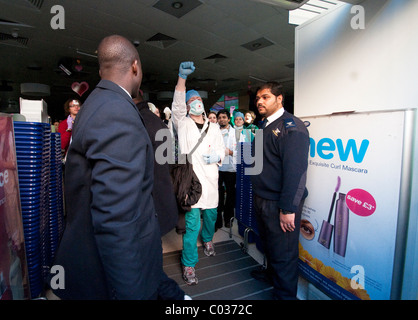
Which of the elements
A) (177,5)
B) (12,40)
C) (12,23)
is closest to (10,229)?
(177,5)

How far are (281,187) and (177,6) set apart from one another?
410 cm

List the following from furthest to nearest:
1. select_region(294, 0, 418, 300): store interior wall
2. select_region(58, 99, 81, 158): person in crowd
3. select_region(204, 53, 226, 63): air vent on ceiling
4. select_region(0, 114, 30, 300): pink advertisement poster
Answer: select_region(204, 53, 226, 63): air vent on ceiling < select_region(58, 99, 81, 158): person in crowd < select_region(294, 0, 418, 300): store interior wall < select_region(0, 114, 30, 300): pink advertisement poster

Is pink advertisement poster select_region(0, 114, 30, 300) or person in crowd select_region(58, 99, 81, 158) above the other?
person in crowd select_region(58, 99, 81, 158)

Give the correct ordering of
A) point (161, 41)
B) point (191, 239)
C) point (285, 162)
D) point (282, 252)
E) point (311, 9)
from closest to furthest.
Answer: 1. point (285, 162)
2. point (282, 252)
3. point (191, 239)
4. point (311, 9)
5. point (161, 41)

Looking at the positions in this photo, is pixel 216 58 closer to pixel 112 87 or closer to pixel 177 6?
pixel 177 6

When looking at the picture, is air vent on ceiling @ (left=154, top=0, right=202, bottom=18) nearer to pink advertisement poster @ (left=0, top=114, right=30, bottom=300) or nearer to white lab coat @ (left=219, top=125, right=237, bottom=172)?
white lab coat @ (left=219, top=125, right=237, bottom=172)

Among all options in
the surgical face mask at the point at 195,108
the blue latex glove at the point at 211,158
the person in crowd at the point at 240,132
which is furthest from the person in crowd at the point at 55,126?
the person in crowd at the point at 240,132

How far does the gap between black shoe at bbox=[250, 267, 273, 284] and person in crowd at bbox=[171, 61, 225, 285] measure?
56cm

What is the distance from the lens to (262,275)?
2.13 meters

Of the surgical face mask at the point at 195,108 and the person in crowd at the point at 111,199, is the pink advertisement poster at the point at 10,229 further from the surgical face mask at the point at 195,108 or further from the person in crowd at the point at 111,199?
the surgical face mask at the point at 195,108

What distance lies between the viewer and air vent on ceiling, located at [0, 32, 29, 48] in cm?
541

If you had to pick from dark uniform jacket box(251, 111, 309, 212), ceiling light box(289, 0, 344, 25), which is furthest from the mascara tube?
ceiling light box(289, 0, 344, 25)

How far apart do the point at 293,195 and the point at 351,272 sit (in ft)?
1.90

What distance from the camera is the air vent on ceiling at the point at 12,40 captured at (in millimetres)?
5406
